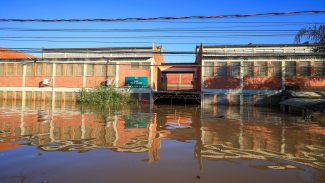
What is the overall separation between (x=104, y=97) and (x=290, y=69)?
21075 mm

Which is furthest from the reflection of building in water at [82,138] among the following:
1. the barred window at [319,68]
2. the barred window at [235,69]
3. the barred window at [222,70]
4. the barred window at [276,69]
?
the barred window at [319,68]

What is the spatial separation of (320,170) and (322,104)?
42.3ft

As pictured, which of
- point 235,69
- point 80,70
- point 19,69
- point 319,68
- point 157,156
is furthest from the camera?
point 19,69

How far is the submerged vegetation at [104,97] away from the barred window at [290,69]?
18.1 m

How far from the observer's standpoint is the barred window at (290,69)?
95.8 feet

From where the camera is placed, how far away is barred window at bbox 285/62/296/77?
29.2 metres

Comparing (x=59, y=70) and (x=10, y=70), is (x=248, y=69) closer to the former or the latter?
(x=59, y=70)

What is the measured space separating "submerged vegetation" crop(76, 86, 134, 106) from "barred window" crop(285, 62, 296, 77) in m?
18.1

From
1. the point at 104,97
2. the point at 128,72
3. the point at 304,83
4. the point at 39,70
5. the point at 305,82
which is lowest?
the point at 104,97

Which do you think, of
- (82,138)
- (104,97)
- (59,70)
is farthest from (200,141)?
(59,70)

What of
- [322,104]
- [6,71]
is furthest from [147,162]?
[6,71]

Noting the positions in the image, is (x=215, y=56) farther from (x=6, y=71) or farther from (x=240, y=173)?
(x=6, y=71)

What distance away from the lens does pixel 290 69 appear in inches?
1153

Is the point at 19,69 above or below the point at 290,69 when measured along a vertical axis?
above
